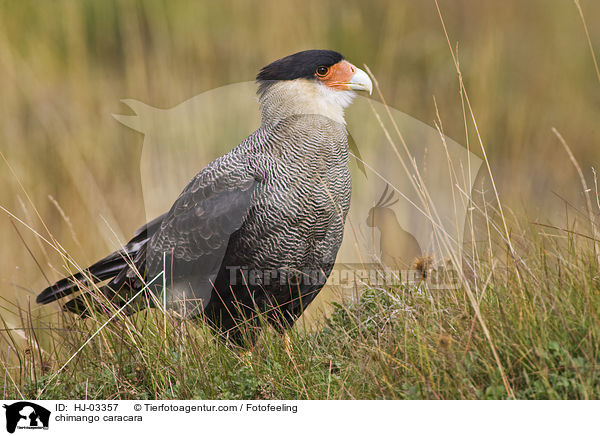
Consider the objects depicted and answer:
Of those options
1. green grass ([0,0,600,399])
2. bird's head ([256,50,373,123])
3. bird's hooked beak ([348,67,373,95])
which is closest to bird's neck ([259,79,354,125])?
bird's head ([256,50,373,123])

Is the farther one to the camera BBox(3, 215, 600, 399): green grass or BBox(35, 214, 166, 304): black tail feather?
BBox(35, 214, 166, 304): black tail feather

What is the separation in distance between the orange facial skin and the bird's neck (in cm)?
4

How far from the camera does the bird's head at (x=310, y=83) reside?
363 cm

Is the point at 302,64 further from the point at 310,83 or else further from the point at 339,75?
the point at 339,75

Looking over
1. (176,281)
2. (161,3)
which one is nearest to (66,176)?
(161,3)

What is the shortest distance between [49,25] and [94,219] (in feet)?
6.91

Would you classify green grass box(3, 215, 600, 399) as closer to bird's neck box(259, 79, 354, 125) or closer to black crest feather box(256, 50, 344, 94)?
bird's neck box(259, 79, 354, 125)

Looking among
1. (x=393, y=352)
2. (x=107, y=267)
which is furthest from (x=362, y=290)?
(x=107, y=267)

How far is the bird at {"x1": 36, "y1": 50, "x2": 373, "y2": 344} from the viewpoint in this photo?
3682 mm
